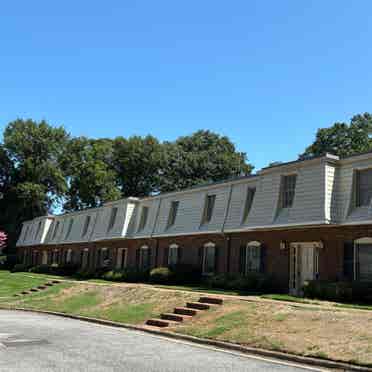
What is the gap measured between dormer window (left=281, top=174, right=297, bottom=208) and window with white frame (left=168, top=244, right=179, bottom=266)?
33.1ft

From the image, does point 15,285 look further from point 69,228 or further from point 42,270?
point 69,228

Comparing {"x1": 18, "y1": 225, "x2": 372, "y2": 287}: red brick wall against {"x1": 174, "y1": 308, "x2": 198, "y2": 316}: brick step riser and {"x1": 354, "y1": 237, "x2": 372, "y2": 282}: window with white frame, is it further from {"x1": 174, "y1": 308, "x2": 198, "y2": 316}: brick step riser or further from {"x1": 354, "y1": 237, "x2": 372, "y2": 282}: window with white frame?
{"x1": 174, "y1": 308, "x2": 198, "y2": 316}: brick step riser

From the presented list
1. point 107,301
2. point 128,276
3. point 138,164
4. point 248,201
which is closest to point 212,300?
point 107,301

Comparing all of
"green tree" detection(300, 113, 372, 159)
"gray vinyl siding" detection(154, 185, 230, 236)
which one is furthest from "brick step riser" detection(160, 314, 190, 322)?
"green tree" detection(300, 113, 372, 159)

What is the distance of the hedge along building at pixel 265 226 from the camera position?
20.1 meters

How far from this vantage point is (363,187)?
2012 cm

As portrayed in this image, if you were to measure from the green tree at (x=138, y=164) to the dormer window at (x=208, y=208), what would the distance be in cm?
3364

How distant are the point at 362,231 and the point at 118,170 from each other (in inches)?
1918

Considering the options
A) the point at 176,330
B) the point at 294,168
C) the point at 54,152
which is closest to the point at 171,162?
the point at 54,152

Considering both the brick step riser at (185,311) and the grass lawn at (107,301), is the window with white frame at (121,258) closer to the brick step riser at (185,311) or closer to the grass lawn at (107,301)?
the grass lawn at (107,301)

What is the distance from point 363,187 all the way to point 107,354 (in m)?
13.4

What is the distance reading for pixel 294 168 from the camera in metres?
22.2

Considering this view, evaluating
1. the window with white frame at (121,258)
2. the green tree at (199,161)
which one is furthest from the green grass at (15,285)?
the green tree at (199,161)

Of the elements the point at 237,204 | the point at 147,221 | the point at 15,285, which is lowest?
the point at 15,285
